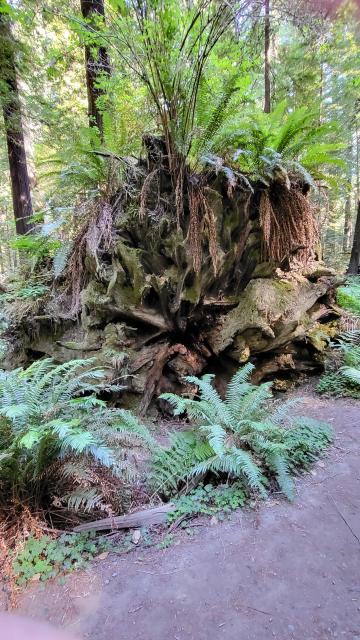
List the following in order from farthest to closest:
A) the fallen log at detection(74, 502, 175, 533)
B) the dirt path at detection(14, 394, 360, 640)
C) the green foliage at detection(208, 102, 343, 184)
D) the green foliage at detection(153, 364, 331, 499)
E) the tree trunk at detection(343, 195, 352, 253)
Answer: the tree trunk at detection(343, 195, 352, 253) < the green foliage at detection(208, 102, 343, 184) < the green foliage at detection(153, 364, 331, 499) < the fallen log at detection(74, 502, 175, 533) < the dirt path at detection(14, 394, 360, 640)

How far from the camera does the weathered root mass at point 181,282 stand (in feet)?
12.0

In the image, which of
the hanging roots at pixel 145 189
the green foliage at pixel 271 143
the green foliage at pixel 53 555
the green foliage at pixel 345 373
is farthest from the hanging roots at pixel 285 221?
the green foliage at pixel 53 555

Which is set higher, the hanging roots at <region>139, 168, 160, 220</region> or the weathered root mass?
the hanging roots at <region>139, 168, 160, 220</region>

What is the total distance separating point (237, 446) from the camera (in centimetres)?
259

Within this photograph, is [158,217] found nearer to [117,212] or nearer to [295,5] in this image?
[117,212]

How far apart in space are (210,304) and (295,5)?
5090 millimetres

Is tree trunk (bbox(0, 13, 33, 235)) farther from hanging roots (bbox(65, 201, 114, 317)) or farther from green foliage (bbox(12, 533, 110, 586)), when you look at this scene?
green foliage (bbox(12, 533, 110, 586))

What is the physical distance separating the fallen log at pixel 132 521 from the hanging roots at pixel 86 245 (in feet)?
8.14

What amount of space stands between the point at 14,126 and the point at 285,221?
579 centimetres

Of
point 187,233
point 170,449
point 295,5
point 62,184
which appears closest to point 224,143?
point 187,233

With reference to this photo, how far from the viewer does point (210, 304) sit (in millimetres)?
4023

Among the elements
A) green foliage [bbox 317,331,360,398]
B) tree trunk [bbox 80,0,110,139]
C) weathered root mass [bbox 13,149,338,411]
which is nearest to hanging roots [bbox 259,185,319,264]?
weathered root mass [bbox 13,149,338,411]

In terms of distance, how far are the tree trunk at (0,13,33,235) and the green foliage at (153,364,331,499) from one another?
461 cm

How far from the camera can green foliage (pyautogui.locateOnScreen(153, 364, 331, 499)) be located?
7.72 ft
